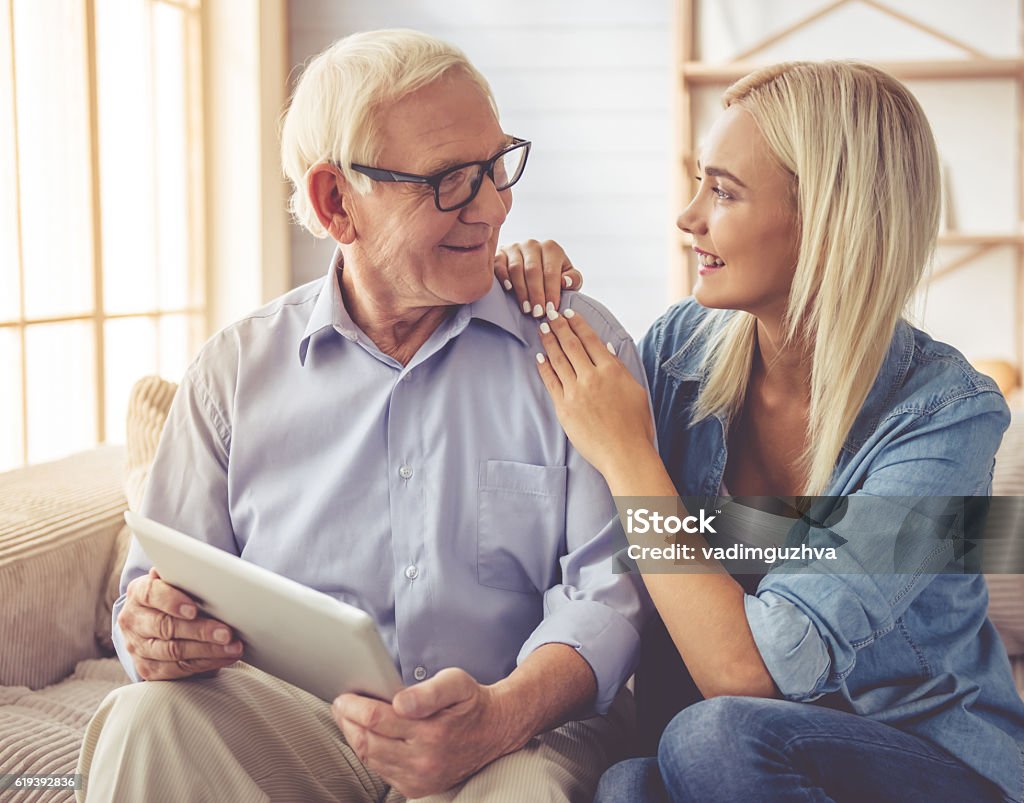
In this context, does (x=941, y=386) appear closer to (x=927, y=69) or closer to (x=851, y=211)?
(x=851, y=211)

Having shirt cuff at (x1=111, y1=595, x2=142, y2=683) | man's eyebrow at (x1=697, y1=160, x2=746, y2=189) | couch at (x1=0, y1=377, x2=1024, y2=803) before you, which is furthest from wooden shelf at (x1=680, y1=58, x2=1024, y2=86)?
Answer: shirt cuff at (x1=111, y1=595, x2=142, y2=683)

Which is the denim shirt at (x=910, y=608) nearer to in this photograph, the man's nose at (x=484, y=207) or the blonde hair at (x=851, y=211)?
the blonde hair at (x=851, y=211)

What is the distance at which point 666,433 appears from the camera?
162 cm

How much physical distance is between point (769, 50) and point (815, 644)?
331cm

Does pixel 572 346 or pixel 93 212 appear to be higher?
pixel 93 212

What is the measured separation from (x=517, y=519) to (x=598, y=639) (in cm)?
20

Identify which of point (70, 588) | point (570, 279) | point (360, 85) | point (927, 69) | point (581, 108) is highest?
point (927, 69)

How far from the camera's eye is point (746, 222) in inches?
58.0

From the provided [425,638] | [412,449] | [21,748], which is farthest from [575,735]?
[21,748]

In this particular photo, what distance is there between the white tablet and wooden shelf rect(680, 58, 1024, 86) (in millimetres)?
3229

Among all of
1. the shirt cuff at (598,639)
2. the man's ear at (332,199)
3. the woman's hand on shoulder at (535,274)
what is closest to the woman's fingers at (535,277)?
the woman's hand on shoulder at (535,274)

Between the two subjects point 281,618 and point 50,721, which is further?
point 50,721

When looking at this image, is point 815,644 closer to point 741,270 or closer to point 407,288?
point 741,270

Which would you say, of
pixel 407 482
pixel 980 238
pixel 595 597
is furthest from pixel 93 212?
pixel 980 238
